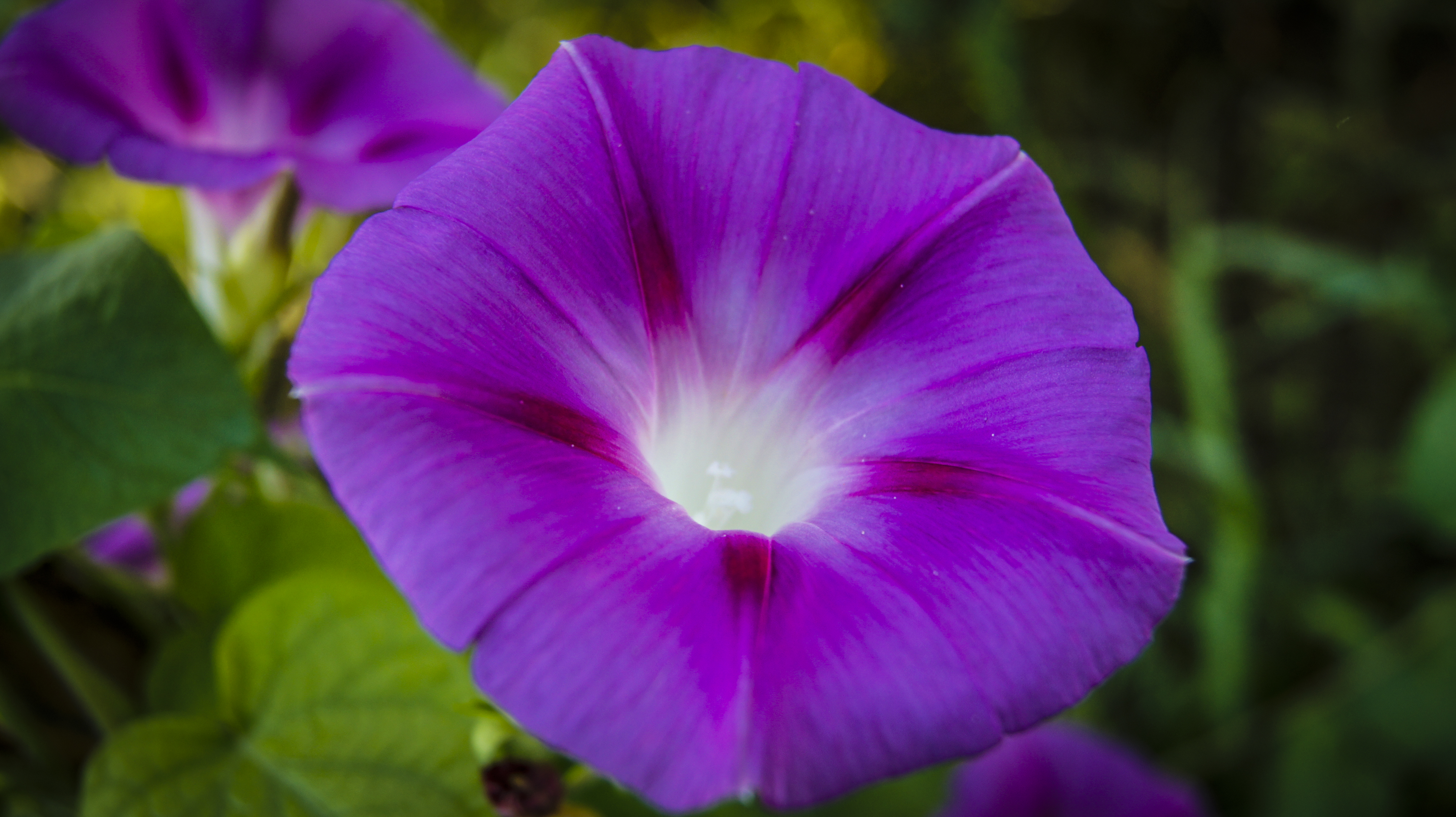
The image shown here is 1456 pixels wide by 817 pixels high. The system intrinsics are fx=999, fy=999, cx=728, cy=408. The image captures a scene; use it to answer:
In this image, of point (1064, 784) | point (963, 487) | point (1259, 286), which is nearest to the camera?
point (963, 487)

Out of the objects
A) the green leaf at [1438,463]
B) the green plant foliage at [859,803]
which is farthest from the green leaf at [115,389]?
the green leaf at [1438,463]

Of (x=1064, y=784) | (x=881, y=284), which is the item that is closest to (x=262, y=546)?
(x=881, y=284)

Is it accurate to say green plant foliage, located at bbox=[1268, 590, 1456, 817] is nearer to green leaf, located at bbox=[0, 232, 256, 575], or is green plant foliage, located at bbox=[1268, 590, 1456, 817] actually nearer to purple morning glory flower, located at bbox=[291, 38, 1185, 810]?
purple morning glory flower, located at bbox=[291, 38, 1185, 810]

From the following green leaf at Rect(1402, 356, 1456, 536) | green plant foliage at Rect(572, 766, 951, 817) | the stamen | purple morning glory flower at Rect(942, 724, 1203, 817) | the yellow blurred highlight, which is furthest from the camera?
the yellow blurred highlight

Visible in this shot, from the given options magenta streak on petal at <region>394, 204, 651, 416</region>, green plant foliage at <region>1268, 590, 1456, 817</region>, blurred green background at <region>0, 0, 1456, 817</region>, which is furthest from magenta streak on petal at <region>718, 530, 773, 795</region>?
green plant foliage at <region>1268, 590, 1456, 817</region>

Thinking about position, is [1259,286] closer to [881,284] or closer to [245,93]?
[881,284]

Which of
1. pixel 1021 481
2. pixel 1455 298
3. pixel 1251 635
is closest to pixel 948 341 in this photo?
pixel 1021 481

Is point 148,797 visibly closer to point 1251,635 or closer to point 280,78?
point 280,78

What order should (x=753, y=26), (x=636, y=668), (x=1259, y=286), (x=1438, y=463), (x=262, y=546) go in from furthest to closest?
(x=1259, y=286)
(x=753, y=26)
(x=1438, y=463)
(x=262, y=546)
(x=636, y=668)
